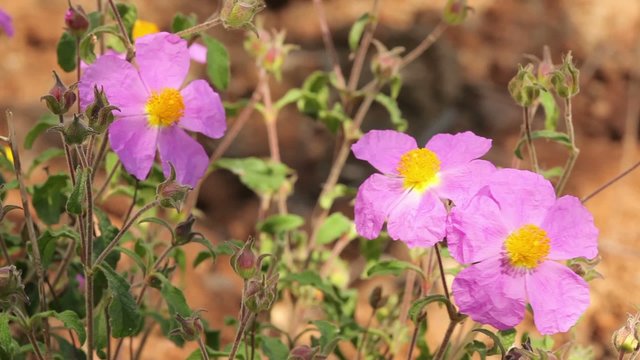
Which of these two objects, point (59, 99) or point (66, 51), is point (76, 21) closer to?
point (66, 51)

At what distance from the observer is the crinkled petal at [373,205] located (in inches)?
55.3

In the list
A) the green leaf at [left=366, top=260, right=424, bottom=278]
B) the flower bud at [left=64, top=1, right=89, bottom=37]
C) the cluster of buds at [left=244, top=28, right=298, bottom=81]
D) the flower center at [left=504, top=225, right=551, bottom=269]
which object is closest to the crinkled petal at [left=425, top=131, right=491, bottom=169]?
the flower center at [left=504, top=225, right=551, bottom=269]

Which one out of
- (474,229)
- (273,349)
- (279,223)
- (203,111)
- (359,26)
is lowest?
(273,349)

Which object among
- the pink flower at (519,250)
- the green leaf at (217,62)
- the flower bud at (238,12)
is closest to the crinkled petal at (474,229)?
the pink flower at (519,250)

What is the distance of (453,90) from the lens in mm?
4211

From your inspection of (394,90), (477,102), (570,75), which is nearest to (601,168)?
(477,102)

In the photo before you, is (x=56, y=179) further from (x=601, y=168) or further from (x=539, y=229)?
(x=601, y=168)

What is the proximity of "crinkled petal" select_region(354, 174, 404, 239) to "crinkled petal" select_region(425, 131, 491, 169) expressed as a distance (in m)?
0.09

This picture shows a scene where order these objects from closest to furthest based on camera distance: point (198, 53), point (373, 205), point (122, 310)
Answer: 1. point (373, 205)
2. point (122, 310)
3. point (198, 53)

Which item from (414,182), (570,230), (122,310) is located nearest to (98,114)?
(122,310)

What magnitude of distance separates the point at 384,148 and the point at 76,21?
2.10 ft

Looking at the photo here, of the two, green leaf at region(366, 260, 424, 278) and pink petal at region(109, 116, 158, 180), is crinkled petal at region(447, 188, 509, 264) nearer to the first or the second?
green leaf at region(366, 260, 424, 278)

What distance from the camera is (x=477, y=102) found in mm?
4234

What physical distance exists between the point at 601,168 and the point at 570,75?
2.61 meters
